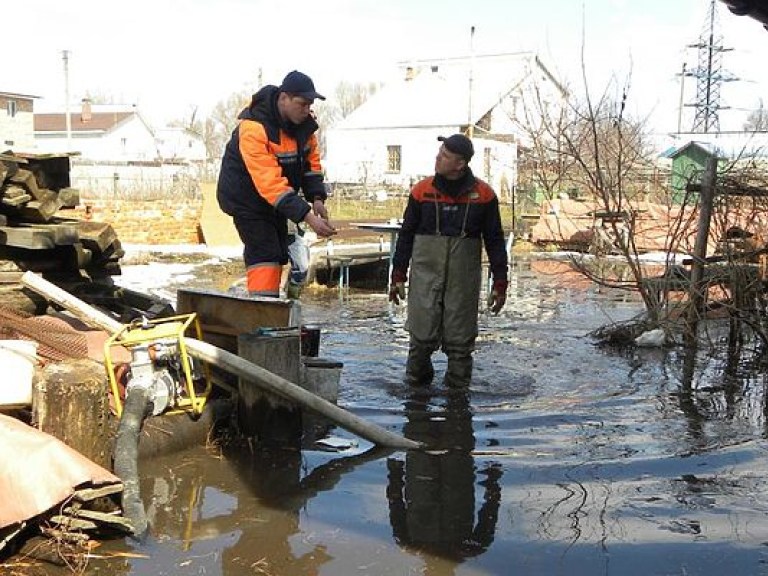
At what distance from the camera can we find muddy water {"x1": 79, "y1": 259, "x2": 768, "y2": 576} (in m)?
3.64

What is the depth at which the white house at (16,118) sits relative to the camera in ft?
192

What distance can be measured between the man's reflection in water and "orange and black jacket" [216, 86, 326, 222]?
1.64 m

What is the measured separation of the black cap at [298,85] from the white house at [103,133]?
224ft

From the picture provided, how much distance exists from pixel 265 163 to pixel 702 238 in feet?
15.3

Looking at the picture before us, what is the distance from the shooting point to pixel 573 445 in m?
5.29

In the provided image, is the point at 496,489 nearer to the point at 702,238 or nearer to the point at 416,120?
the point at 702,238

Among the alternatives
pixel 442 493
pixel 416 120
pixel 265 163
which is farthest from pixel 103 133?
pixel 442 493

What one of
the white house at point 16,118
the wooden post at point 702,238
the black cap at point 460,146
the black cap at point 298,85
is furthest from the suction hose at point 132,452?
the white house at point 16,118

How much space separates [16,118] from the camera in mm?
59969

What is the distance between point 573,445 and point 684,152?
3716 cm

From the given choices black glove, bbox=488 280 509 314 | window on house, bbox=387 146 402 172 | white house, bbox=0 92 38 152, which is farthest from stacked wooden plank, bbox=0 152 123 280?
white house, bbox=0 92 38 152

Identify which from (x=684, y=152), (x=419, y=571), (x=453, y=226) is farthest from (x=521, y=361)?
(x=684, y=152)

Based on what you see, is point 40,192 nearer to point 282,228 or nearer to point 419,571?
point 282,228

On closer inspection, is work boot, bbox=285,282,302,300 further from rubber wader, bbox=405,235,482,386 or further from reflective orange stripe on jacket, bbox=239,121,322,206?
reflective orange stripe on jacket, bbox=239,121,322,206
